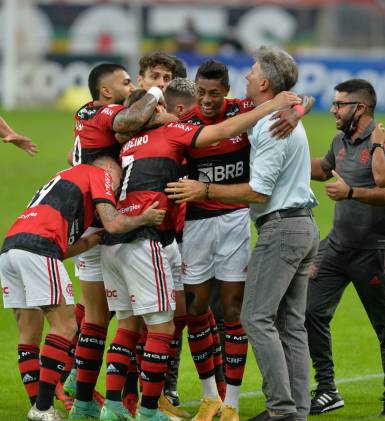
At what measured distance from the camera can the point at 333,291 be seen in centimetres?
872

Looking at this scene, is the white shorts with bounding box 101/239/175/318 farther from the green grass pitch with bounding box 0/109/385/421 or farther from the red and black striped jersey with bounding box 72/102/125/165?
the green grass pitch with bounding box 0/109/385/421

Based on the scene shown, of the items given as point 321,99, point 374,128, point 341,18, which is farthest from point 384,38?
point 374,128

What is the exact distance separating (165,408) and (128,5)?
40409mm

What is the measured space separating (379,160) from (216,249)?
1362 mm

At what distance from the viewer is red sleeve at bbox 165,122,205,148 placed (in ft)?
24.8

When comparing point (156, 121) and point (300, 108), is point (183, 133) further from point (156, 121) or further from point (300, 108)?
point (300, 108)

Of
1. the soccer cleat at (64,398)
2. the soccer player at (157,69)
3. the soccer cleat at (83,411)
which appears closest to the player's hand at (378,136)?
the soccer player at (157,69)

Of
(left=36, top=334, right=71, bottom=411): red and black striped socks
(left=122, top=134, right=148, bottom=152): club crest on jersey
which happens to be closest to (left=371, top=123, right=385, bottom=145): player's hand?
(left=122, top=134, right=148, bottom=152): club crest on jersey

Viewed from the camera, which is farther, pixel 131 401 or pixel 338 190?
pixel 131 401

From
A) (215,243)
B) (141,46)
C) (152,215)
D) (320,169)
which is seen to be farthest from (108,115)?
(141,46)

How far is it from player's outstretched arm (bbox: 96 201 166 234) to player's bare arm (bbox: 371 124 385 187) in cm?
171

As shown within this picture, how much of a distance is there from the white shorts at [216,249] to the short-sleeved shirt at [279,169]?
61 cm

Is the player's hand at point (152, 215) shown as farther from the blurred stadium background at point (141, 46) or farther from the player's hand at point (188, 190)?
the blurred stadium background at point (141, 46)

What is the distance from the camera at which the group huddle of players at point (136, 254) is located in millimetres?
7609
